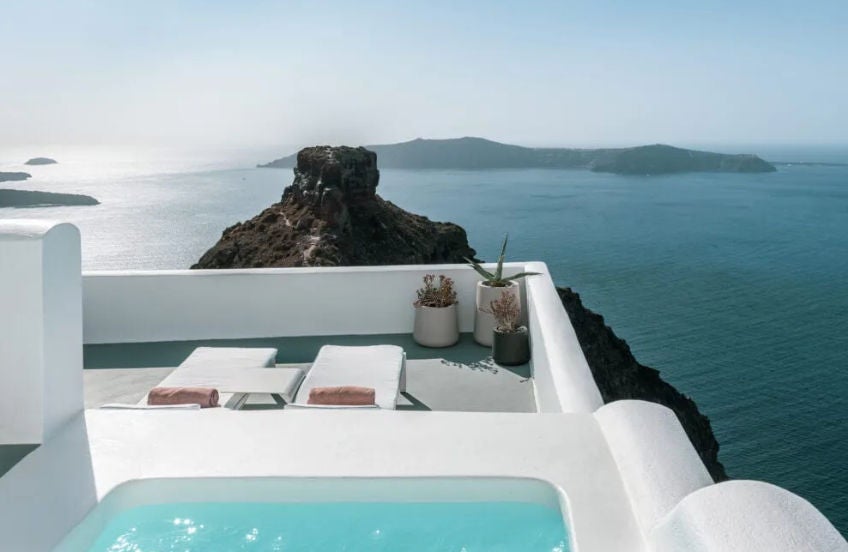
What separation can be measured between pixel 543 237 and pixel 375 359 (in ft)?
166

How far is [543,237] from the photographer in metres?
54.0

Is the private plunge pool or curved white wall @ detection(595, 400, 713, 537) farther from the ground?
curved white wall @ detection(595, 400, 713, 537)


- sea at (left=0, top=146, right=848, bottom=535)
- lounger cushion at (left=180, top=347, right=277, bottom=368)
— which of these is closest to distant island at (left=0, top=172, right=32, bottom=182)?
sea at (left=0, top=146, right=848, bottom=535)

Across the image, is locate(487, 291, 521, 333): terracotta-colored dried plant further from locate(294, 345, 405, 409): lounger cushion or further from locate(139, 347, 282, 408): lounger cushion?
locate(139, 347, 282, 408): lounger cushion

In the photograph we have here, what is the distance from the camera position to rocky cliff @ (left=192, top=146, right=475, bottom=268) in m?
24.9

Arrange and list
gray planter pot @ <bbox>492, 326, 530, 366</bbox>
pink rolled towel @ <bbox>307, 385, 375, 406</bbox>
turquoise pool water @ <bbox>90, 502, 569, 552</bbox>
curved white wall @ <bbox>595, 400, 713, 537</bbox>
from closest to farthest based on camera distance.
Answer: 1. curved white wall @ <bbox>595, 400, 713, 537</bbox>
2. turquoise pool water @ <bbox>90, 502, 569, 552</bbox>
3. pink rolled towel @ <bbox>307, 385, 375, 406</bbox>
4. gray planter pot @ <bbox>492, 326, 530, 366</bbox>

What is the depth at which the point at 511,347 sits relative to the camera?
4.95 meters

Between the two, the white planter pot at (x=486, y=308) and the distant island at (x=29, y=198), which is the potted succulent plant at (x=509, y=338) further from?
the distant island at (x=29, y=198)

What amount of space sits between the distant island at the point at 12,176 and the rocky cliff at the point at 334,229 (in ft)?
26.4

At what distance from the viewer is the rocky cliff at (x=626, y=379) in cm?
2848

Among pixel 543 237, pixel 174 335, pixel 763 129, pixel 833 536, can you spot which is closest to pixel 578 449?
pixel 833 536

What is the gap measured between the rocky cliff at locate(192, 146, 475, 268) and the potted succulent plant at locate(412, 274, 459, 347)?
17615 millimetres

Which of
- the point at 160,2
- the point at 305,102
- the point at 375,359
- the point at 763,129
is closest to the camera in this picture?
the point at 375,359

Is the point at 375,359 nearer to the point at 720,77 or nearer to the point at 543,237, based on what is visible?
the point at 543,237
